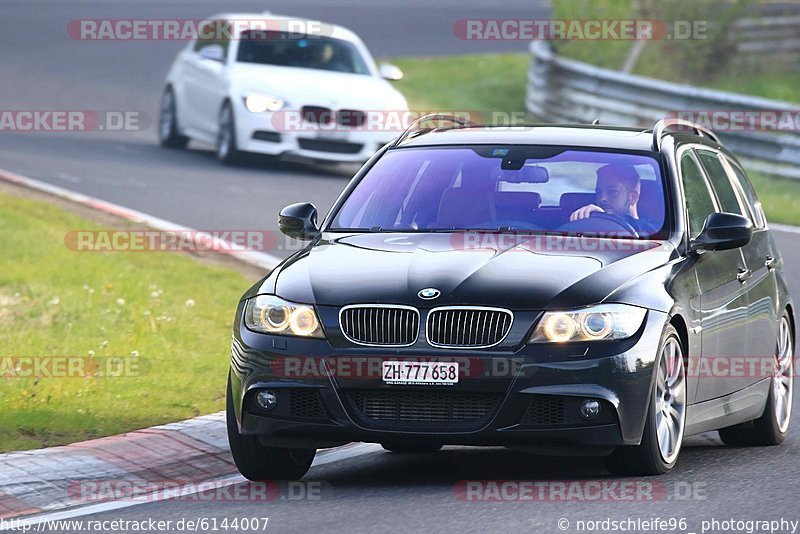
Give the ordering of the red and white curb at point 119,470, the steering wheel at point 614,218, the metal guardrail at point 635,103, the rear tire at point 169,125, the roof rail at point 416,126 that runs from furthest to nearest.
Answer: the rear tire at point 169,125 → the metal guardrail at point 635,103 → the roof rail at point 416,126 → the steering wheel at point 614,218 → the red and white curb at point 119,470

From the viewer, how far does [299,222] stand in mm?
9164

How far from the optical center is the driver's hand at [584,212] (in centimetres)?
Answer: 883

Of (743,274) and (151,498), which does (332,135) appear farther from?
(151,498)

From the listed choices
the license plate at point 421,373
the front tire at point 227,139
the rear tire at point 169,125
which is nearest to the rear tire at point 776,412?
the license plate at point 421,373

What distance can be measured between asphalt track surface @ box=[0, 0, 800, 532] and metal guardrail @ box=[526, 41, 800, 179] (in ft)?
13.7

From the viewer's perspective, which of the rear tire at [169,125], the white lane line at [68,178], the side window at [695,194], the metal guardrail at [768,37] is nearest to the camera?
the side window at [695,194]

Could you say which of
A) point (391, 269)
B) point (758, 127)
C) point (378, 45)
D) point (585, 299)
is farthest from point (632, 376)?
point (378, 45)

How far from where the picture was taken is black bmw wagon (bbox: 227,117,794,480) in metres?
7.62

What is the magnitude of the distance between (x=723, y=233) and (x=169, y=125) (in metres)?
15.6

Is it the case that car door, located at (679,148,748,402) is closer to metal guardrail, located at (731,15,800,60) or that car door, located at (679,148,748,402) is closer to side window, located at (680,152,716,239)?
side window, located at (680,152,716,239)

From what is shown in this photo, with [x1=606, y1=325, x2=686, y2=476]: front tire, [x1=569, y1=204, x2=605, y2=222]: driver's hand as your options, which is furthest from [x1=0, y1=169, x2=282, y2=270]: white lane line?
[x1=606, y1=325, x2=686, y2=476]: front tire

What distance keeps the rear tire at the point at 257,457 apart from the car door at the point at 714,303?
192cm

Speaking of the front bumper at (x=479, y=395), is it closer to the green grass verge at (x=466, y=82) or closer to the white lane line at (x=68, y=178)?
the white lane line at (x=68, y=178)

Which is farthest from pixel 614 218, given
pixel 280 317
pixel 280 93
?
pixel 280 93
